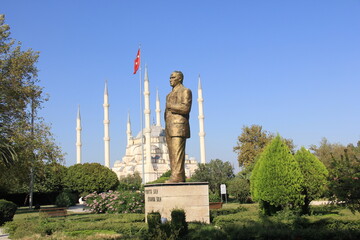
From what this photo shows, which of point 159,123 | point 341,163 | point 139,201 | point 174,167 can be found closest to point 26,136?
point 139,201

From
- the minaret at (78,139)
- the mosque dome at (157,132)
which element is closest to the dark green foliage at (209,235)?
the minaret at (78,139)

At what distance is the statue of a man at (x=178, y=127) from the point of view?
11.2 metres

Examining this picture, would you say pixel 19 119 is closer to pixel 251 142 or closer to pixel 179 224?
pixel 179 224

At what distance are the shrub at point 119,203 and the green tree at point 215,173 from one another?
15.8 meters

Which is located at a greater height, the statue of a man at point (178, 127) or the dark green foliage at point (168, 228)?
the statue of a man at point (178, 127)

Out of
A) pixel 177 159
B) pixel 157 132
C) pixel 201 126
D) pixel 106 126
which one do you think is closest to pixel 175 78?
pixel 177 159

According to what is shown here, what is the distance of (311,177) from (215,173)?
68.2 feet

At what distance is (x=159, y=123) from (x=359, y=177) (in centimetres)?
7961

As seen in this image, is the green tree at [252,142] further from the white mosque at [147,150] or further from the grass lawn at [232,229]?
the grass lawn at [232,229]

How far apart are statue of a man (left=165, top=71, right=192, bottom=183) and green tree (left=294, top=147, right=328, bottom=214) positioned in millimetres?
4963

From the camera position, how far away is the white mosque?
56156mm

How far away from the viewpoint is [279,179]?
13125mm

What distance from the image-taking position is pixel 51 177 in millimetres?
39000

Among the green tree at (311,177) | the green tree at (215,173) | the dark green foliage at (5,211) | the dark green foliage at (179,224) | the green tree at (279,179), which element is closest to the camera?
the dark green foliage at (179,224)
